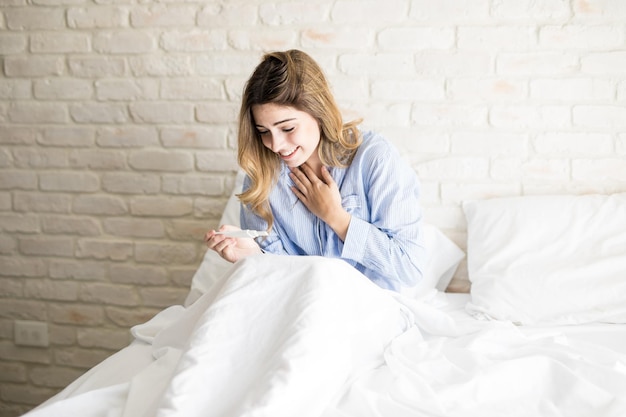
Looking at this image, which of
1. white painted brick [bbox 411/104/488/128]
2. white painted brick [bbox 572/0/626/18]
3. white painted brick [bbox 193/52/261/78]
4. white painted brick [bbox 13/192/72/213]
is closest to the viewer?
white painted brick [bbox 572/0/626/18]

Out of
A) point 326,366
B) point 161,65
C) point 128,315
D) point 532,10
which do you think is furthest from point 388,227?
point 128,315

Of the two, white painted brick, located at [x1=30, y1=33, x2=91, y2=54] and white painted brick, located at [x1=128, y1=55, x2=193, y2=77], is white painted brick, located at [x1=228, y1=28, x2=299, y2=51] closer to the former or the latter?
white painted brick, located at [x1=128, y1=55, x2=193, y2=77]

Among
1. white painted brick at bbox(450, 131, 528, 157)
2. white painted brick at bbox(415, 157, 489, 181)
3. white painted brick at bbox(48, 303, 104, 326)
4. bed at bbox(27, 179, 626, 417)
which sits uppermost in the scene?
white painted brick at bbox(450, 131, 528, 157)

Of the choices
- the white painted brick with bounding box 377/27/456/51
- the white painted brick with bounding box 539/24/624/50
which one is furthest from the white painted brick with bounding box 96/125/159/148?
the white painted brick with bounding box 539/24/624/50

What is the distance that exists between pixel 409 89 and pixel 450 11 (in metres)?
0.26

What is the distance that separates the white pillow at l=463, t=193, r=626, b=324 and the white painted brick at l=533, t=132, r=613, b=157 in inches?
5.7

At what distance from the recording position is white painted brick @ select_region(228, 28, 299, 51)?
76.2 inches

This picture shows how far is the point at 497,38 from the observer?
5.90 ft

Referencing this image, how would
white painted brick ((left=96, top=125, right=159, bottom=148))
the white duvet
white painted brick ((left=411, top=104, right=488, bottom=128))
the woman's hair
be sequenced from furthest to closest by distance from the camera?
white painted brick ((left=96, top=125, right=159, bottom=148)), white painted brick ((left=411, top=104, right=488, bottom=128)), the woman's hair, the white duvet

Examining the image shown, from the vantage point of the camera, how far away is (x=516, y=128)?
1827mm

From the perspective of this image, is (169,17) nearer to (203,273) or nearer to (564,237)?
(203,273)

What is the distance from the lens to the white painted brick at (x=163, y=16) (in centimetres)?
201

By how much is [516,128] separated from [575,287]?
0.52 metres

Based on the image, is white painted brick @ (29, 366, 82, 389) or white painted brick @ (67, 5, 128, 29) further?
white painted brick @ (29, 366, 82, 389)
